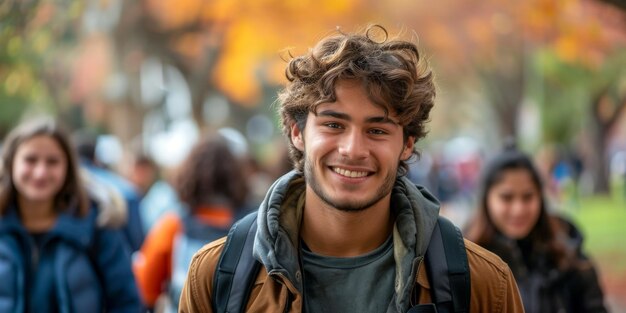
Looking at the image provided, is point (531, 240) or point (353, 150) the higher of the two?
point (353, 150)

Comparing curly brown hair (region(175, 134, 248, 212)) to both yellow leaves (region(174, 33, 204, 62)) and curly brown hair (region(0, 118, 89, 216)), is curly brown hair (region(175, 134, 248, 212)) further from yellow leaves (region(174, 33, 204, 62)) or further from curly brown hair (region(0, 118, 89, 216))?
yellow leaves (region(174, 33, 204, 62))

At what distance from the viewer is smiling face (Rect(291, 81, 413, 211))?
3.33 meters

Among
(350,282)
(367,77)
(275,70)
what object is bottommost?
(350,282)

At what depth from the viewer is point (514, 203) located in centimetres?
571

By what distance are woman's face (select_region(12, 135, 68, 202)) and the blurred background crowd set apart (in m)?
0.85

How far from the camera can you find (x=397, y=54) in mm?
3469

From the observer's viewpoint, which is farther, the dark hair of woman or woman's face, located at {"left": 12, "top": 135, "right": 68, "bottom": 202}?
the dark hair of woman

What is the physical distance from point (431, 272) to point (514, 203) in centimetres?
257

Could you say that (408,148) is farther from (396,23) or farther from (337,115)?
(396,23)

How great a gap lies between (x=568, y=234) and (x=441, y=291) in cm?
279

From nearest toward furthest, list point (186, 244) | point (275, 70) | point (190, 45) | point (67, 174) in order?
point (67, 174) < point (186, 244) < point (190, 45) < point (275, 70)

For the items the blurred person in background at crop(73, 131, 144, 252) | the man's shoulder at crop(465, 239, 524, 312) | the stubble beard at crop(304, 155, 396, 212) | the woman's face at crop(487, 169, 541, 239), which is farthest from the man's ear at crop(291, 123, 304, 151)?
the blurred person in background at crop(73, 131, 144, 252)

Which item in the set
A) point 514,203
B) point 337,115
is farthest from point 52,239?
point 514,203

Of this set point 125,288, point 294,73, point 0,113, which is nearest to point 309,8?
point 125,288
